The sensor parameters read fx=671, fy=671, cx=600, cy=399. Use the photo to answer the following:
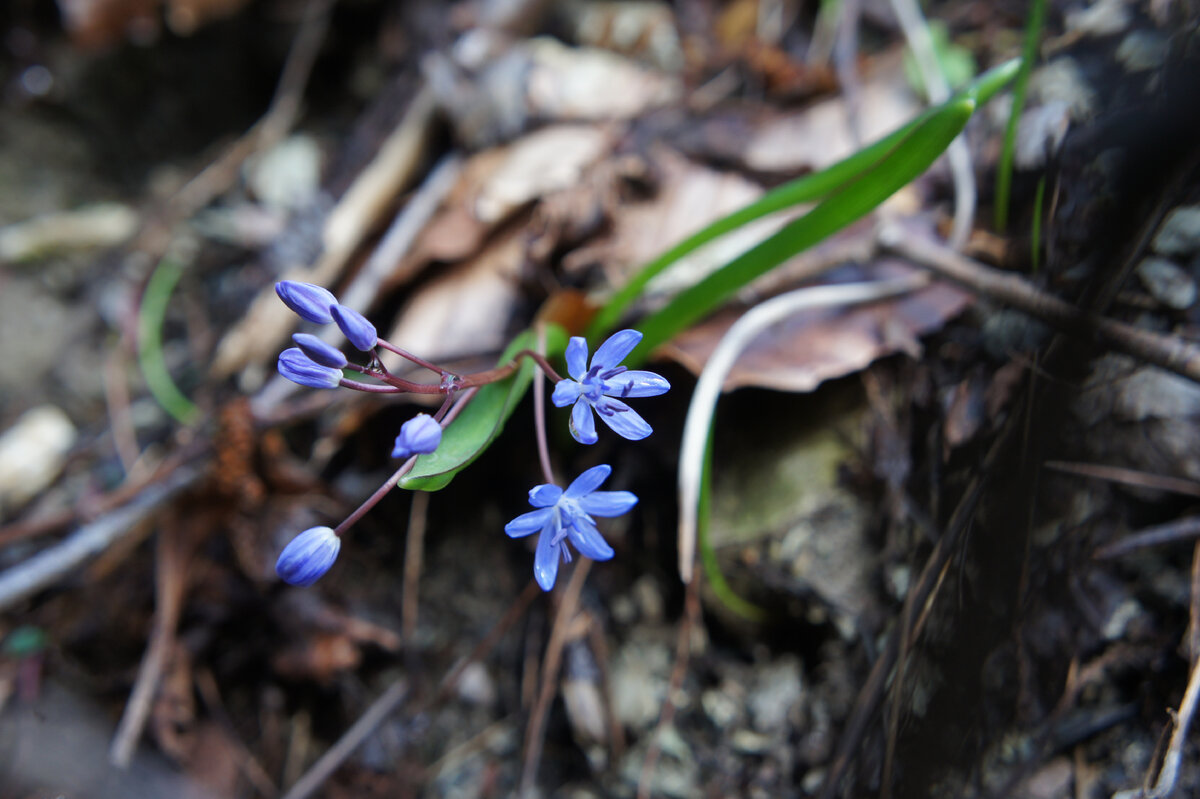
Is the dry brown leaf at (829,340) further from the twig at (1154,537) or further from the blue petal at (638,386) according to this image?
the twig at (1154,537)

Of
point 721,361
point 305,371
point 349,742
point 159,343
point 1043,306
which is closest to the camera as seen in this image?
point 305,371

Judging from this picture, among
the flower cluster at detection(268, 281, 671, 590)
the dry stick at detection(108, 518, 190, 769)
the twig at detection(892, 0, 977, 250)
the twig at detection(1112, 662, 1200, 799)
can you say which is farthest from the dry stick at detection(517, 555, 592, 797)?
the twig at detection(892, 0, 977, 250)

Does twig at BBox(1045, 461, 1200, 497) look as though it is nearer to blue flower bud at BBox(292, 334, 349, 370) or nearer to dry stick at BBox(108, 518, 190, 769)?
blue flower bud at BBox(292, 334, 349, 370)

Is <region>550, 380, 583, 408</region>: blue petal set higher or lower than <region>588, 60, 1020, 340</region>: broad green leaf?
lower

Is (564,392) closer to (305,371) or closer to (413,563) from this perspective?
(305,371)

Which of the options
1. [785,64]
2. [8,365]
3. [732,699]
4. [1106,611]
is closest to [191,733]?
[732,699]

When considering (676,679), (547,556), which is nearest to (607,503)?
(547,556)

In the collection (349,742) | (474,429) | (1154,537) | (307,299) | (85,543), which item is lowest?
(349,742)
